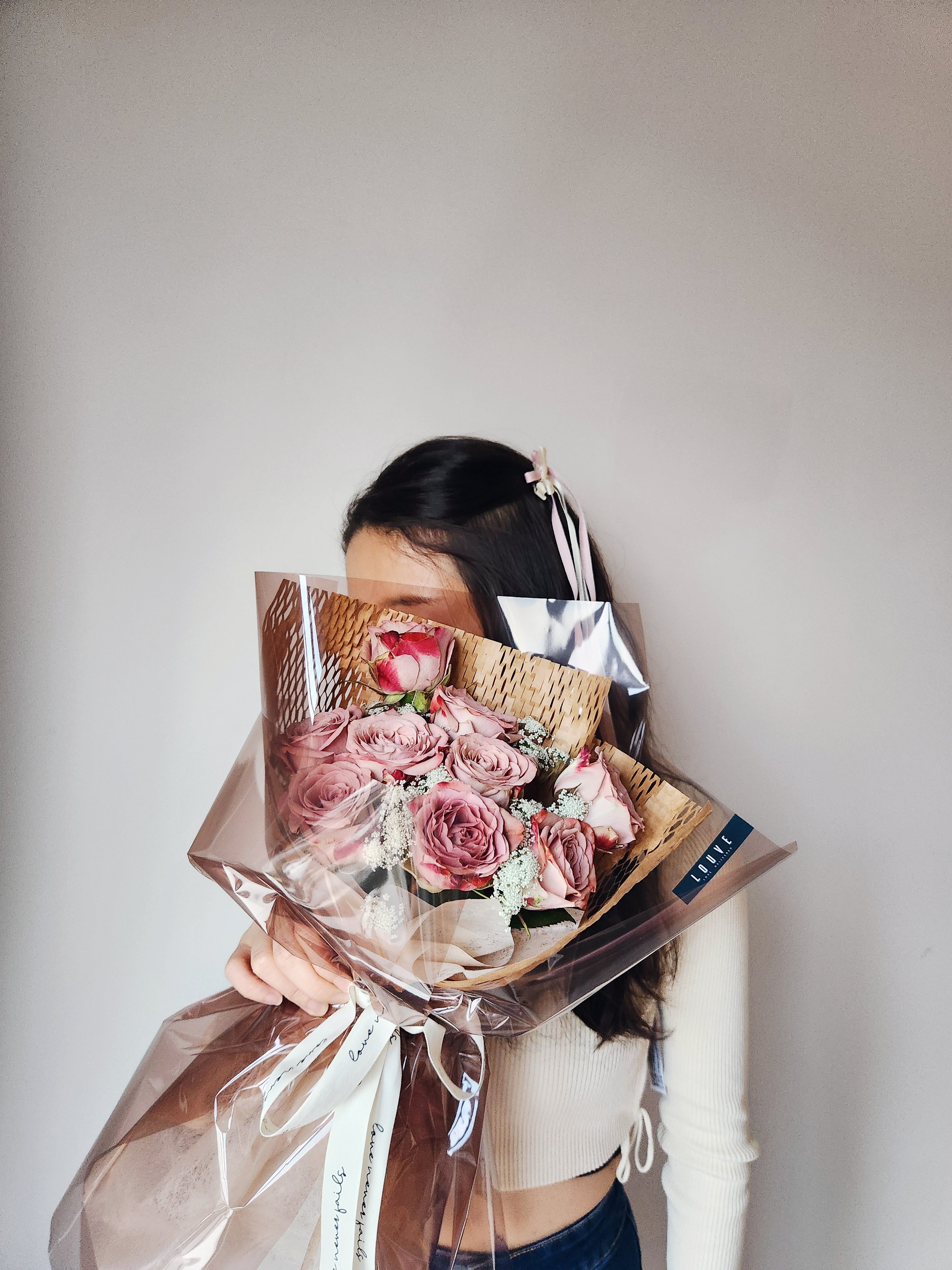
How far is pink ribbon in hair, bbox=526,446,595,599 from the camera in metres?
0.91

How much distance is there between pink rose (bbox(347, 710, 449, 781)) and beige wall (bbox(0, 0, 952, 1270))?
27.8 inches

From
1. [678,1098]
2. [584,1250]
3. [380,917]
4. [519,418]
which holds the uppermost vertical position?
[519,418]

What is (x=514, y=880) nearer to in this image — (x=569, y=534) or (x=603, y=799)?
(x=603, y=799)

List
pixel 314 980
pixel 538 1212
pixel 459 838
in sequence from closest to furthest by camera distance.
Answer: pixel 459 838, pixel 314 980, pixel 538 1212

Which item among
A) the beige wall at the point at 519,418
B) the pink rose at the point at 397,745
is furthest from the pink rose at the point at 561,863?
the beige wall at the point at 519,418

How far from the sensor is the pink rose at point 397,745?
64 centimetres

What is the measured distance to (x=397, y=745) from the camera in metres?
0.65

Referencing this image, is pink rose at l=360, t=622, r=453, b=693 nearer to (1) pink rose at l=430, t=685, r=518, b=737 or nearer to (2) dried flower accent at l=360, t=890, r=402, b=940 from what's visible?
(1) pink rose at l=430, t=685, r=518, b=737

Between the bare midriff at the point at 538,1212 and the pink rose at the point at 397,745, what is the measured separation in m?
0.53

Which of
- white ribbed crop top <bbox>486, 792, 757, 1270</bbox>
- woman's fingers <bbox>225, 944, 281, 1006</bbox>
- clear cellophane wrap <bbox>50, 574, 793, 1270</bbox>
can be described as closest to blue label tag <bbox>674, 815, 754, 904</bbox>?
clear cellophane wrap <bbox>50, 574, 793, 1270</bbox>

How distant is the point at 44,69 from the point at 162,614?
0.85m

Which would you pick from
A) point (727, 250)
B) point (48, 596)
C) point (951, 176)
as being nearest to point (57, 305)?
point (48, 596)

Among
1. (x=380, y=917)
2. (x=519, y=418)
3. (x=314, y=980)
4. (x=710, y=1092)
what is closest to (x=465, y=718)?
(x=380, y=917)

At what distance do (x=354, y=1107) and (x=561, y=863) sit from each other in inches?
11.4
